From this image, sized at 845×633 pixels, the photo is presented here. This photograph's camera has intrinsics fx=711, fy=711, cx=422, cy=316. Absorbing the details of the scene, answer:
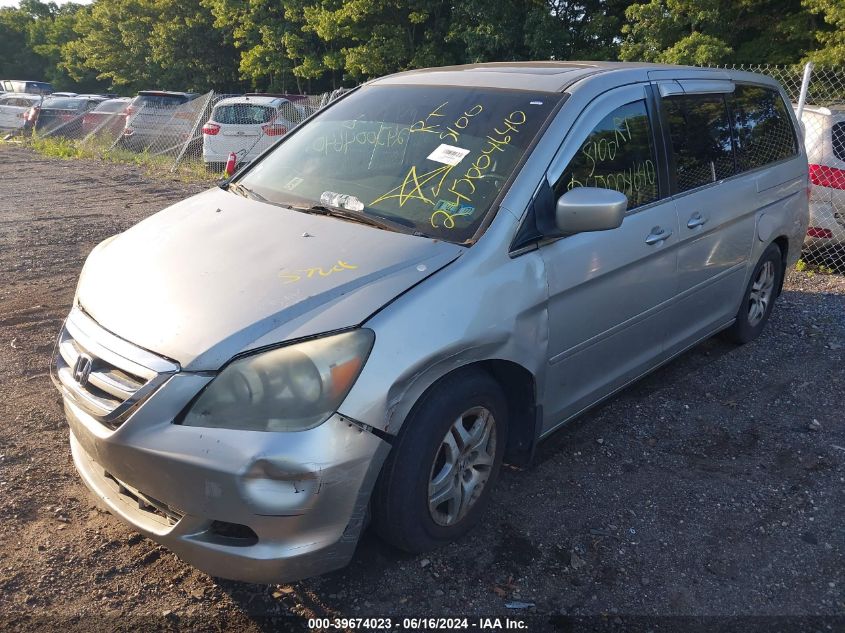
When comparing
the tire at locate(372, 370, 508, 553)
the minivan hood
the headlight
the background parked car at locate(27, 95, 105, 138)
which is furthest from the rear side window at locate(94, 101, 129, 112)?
the headlight

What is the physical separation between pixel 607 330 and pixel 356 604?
170 cm

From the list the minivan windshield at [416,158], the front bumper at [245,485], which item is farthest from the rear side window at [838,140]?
the front bumper at [245,485]

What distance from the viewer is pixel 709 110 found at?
4211mm

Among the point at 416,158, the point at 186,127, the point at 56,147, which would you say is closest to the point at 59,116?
the point at 56,147

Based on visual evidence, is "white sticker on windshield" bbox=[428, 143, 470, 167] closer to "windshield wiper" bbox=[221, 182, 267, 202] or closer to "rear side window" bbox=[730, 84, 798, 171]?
"windshield wiper" bbox=[221, 182, 267, 202]

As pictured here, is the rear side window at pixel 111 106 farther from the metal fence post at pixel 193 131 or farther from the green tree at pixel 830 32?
the green tree at pixel 830 32

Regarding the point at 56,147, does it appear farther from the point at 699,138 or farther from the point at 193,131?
the point at 699,138

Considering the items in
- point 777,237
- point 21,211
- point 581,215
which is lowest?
point 21,211

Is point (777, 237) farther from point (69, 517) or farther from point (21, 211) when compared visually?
point (21, 211)

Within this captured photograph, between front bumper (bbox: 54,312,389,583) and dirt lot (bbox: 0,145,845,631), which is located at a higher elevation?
front bumper (bbox: 54,312,389,583)

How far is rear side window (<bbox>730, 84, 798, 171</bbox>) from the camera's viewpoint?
454cm

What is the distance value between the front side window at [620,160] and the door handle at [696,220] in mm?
341

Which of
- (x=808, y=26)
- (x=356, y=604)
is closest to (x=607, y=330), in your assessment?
(x=356, y=604)

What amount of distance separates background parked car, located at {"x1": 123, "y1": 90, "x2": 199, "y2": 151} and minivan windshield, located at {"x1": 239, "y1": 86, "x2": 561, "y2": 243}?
486 inches
